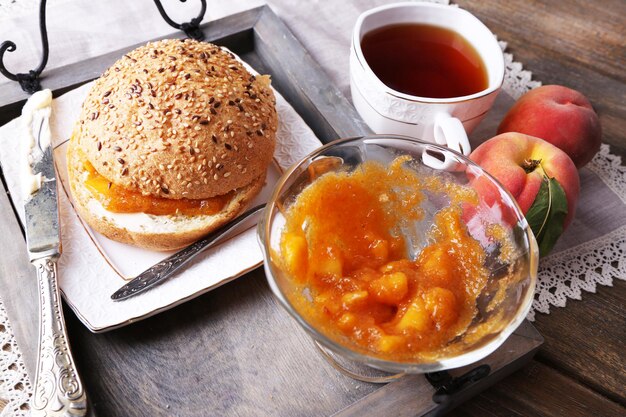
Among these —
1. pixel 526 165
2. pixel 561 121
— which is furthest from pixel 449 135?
pixel 561 121

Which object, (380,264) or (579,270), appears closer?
(380,264)

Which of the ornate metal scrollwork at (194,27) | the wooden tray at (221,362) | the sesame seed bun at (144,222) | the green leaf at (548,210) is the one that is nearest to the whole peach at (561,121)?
the green leaf at (548,210)

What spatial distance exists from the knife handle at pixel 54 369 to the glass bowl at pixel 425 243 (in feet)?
1.76

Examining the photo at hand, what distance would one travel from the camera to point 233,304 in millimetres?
1695

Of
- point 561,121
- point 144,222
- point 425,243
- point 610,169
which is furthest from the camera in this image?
point 610,169

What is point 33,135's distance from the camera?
5.98 feet

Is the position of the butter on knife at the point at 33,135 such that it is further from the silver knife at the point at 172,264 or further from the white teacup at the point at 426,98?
the white teacup at the point at 426,98

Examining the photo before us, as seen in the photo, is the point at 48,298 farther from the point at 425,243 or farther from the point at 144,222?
the point at 425,243

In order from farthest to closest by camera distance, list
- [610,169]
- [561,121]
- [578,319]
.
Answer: [610,169], [561,121], [578,319]

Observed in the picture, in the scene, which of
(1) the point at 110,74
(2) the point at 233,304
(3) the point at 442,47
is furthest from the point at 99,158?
(3) the point at 442,47

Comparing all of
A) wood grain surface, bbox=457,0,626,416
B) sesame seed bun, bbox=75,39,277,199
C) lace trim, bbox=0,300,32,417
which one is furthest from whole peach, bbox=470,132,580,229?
lace trim, bbox=0,300,32,417

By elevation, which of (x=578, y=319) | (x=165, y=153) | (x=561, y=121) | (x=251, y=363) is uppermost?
(x=165, y=153)

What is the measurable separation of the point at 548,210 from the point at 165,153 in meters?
1.05

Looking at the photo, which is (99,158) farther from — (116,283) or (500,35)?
(500,35)
